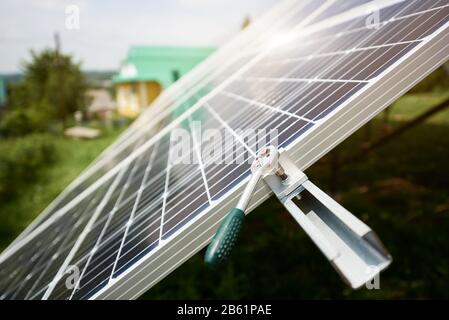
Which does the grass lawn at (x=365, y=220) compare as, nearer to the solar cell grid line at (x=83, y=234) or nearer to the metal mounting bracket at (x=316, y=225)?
the solar cell grid line at (x=83, y=234)

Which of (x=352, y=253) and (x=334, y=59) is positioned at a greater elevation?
(x=334, y=59)

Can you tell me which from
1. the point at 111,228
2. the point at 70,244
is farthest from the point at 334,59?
the point at 70,244

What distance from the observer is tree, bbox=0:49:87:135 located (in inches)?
956

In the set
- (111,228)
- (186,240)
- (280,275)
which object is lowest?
(280,275)

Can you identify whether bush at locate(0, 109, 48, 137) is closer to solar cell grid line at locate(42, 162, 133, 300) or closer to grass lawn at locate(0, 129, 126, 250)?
grass lawn at locate(0, 129, 126, 250)

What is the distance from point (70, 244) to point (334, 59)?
2758 millimetres

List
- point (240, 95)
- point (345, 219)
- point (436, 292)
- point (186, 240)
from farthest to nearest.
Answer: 1. point (436, 292)
2. point (240, 95)
3. point (186, 240)
4. point (345, 219)

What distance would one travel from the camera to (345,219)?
1.25 m

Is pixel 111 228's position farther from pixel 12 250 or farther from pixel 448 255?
pixel 448 255

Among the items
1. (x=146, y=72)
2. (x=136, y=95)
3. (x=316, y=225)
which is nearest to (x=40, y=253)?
(x=316, y=225)

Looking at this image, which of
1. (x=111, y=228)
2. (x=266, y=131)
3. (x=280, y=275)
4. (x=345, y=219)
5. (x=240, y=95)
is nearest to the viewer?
(x=345, y=219)

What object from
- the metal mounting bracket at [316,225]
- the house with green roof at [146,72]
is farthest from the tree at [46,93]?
the metal mounting bracket at [316,225]

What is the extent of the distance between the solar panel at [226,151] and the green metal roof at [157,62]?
27066 mm

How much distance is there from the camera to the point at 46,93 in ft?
94.3
